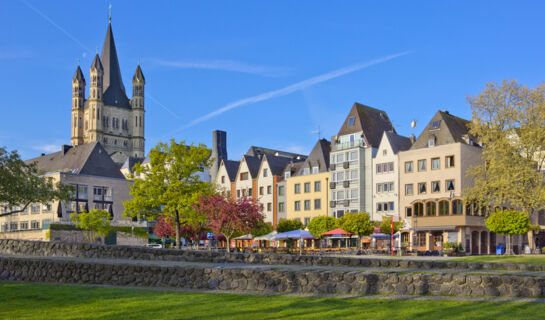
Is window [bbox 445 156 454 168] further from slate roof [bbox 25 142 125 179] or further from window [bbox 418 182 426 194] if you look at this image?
slate roof [bbox 25 142 125 179]

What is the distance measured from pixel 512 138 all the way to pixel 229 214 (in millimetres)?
28747

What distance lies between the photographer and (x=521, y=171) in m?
57.2

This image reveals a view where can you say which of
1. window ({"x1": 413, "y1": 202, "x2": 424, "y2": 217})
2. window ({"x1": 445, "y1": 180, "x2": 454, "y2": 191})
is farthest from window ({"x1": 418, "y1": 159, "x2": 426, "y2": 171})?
window ({"x1": 413, "y1": 202, "x2": 424, "y2": 217})

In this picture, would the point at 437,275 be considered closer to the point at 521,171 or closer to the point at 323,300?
the point at 323,300

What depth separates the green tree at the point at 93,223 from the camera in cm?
8806

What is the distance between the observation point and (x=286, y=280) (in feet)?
66.0

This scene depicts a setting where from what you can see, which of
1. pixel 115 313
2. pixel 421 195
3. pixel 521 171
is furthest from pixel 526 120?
pixel 115 313

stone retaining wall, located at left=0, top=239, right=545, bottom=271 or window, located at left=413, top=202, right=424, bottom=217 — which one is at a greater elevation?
window, located at left=413, top=202, right=424, bottom=217

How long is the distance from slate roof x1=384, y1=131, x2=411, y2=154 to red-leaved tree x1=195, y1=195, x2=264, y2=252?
Result: 26949 millimetres

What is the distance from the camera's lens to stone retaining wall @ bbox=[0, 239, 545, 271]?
2856cm

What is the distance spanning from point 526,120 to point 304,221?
138 feet

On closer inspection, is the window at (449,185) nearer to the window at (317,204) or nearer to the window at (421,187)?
the window at (421,187)

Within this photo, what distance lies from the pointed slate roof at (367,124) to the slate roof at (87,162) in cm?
4699

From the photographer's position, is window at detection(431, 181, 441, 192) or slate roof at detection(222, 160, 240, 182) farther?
A: slate roof at detection(222, 160, 240, 182)
